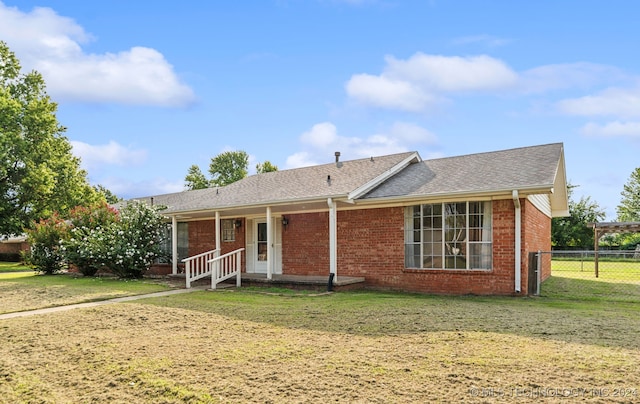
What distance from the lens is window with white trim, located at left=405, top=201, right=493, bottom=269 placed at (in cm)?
1155

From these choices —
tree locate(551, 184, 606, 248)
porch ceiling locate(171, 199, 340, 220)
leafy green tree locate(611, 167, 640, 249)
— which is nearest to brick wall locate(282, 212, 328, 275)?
porch ceiling locate(171, 199, 340, 220)

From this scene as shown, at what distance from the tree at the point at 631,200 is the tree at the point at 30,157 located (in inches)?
1960

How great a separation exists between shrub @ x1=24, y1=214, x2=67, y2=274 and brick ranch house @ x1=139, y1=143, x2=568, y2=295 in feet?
17.7

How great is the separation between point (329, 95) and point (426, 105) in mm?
6086

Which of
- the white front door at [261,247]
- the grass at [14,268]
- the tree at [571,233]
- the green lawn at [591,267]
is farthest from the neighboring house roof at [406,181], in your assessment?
the tree at [571,233]

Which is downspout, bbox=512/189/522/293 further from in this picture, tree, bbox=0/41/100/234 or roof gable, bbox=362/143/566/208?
tree, bbox=0/41/100/234

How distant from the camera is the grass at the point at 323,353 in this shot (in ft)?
14.9

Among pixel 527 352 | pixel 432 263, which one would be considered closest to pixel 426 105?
pixel 432 263

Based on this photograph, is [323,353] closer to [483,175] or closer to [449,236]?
[449,236]

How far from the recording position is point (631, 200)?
51188mm

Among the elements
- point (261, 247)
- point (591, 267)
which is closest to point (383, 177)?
point (261, 247)

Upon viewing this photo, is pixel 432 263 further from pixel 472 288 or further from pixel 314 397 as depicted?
pixel 314 397

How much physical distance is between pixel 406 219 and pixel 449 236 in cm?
124

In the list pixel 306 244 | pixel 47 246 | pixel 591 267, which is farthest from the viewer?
pixel 591 267
